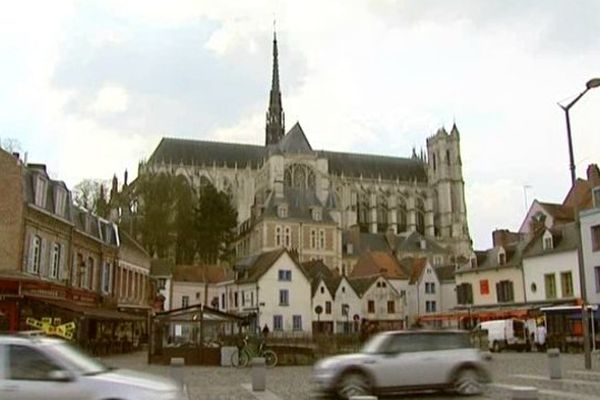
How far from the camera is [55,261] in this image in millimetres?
32062

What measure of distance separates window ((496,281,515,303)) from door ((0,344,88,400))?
1635 inches

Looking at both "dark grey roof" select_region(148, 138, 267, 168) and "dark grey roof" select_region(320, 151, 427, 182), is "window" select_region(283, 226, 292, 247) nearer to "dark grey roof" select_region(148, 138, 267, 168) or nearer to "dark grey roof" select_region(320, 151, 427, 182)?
"dark grey roof" select_region(148, 138, 267, 168)

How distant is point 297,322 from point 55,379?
44.2m

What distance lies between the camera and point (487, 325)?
39.1 metres

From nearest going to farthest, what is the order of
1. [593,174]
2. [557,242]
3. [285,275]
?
1. [557,242]
2. [593,174]
3. [285,275]

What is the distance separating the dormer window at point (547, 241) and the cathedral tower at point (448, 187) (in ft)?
255

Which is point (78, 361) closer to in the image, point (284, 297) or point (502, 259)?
point (502, 259)

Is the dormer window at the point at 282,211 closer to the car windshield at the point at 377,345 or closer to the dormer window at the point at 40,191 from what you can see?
the dormer window at the point at 40,191

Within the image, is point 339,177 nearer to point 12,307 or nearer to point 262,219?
point 262,219

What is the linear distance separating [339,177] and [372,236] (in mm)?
26267

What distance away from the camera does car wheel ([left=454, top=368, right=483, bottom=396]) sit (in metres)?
14.8

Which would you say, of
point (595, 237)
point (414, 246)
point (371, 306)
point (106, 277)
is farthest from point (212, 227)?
point (595, 237)

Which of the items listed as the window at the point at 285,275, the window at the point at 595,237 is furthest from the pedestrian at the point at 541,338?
the window at the point at 285,275

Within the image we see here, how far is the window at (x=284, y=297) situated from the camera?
52.1 meters
